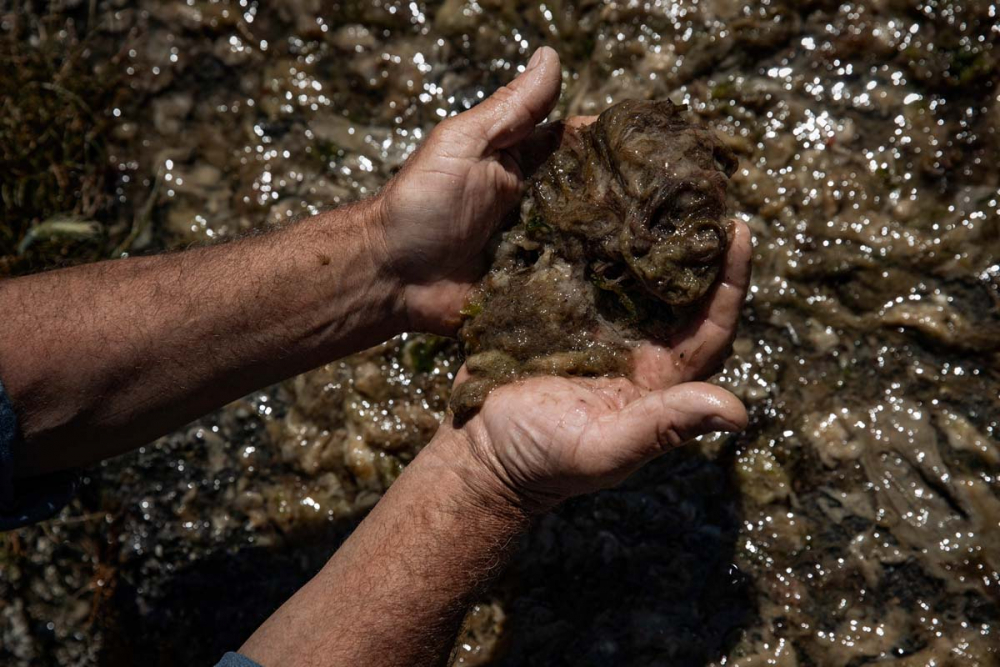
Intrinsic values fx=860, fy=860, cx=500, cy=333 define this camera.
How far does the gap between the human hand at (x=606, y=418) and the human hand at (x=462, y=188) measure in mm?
560

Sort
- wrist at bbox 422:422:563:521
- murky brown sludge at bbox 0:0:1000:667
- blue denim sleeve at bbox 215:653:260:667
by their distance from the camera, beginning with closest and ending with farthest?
blue denim sleeve at bbox 215:653:260:667, wrist at bbox 422:422:563:521, murky brown sludge at bbox 0:0:1000:667

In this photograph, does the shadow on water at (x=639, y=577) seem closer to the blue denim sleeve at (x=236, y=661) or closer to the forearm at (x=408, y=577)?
the forearm at (x=408, y=577)

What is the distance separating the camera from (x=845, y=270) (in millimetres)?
3887

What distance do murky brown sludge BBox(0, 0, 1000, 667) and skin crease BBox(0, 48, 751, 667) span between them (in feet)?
2.88

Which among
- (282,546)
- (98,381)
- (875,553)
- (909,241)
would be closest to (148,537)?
(282,546)

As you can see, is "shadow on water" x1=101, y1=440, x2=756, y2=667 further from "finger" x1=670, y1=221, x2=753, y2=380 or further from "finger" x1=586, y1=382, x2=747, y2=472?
"finger" x1=586, y1=382, x2=747, y2=472

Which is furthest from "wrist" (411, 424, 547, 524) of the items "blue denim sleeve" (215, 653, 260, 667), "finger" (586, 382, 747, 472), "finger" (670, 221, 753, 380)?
"blue denim sleeve" (215, 653, 260, 667)

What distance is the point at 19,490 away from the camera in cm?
306

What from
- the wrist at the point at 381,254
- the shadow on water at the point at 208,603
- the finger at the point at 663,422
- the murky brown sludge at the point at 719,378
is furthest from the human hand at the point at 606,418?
the shadow on water at the point at 208,603

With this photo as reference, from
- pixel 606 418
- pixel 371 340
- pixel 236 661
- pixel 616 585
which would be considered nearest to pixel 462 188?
pixel 371 340

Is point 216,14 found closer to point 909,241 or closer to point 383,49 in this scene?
point 383,49

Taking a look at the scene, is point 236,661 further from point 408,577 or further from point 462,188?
point 462,188

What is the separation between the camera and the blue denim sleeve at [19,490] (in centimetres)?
284

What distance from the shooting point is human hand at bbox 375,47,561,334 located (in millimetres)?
3070
